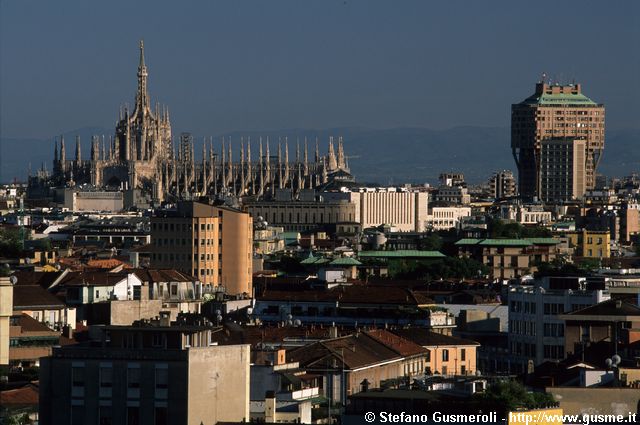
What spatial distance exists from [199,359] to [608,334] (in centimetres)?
2255

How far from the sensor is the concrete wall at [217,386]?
3412cm

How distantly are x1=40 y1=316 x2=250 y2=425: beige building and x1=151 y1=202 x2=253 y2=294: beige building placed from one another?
6217 centimetres

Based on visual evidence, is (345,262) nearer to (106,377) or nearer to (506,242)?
(506,242)

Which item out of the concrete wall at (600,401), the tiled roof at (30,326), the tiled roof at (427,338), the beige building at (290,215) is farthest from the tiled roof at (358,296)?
the beige building at (290,215)

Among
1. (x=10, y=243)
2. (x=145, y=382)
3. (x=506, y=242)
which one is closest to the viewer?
(x=145, y=382)

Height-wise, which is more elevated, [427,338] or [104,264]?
[104,264]

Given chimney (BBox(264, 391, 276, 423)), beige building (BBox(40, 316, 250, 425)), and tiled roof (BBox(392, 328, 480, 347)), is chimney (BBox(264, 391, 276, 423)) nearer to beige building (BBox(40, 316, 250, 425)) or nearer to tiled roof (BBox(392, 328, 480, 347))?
beige building (BBox(40, 316, 250, 425))

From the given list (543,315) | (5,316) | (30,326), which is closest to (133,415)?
(5,316)

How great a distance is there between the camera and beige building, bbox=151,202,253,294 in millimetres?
98688

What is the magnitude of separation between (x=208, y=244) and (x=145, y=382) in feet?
216

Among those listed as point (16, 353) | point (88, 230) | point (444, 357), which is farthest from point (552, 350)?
point (88, 230)

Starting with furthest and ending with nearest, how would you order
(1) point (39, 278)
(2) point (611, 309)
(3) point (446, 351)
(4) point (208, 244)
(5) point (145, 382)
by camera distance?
(4) point (208, 244)
(1) point (39, 278)
(3) point (446, 351)
(2) point (611, 309)
(5) point (145, 382)

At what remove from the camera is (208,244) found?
328 ft

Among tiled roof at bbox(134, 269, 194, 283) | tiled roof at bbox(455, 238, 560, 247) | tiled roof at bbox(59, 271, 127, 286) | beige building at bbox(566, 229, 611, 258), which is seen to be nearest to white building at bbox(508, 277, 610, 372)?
tiled roof at bbox(59, 271, 127, 286)
